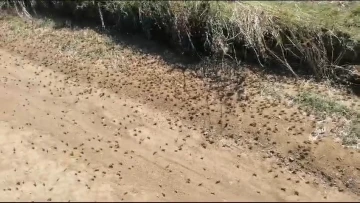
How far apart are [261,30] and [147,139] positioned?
4052mm

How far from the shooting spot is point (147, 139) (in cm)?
1070

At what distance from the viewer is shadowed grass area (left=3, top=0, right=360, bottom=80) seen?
11.5m

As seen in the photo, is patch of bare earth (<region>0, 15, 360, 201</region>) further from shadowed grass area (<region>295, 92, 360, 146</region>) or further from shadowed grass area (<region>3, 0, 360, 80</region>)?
shadowed grass area (<region>3, 0, 360, 80</region>)

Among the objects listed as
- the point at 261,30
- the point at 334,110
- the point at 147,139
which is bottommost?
the point at 147,139

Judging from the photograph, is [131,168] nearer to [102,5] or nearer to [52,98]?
[52,98]

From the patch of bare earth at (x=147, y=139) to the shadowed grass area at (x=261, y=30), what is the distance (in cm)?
84

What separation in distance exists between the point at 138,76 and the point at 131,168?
124 inches

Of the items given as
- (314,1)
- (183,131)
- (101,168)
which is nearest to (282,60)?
(314,1)

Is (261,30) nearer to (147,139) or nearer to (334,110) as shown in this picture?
(334,110)

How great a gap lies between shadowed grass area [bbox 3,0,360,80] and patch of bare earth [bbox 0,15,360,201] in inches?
33.1

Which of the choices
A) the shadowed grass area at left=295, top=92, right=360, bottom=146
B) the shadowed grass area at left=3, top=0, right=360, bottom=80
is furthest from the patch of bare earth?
the shadowed grass area at left=3, top=0, right=360, bottom=80

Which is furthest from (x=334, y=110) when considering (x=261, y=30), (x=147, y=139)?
(x=147, y=139)

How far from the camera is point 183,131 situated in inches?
426

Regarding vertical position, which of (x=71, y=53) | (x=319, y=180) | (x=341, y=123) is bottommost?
(x=319, y=180)
